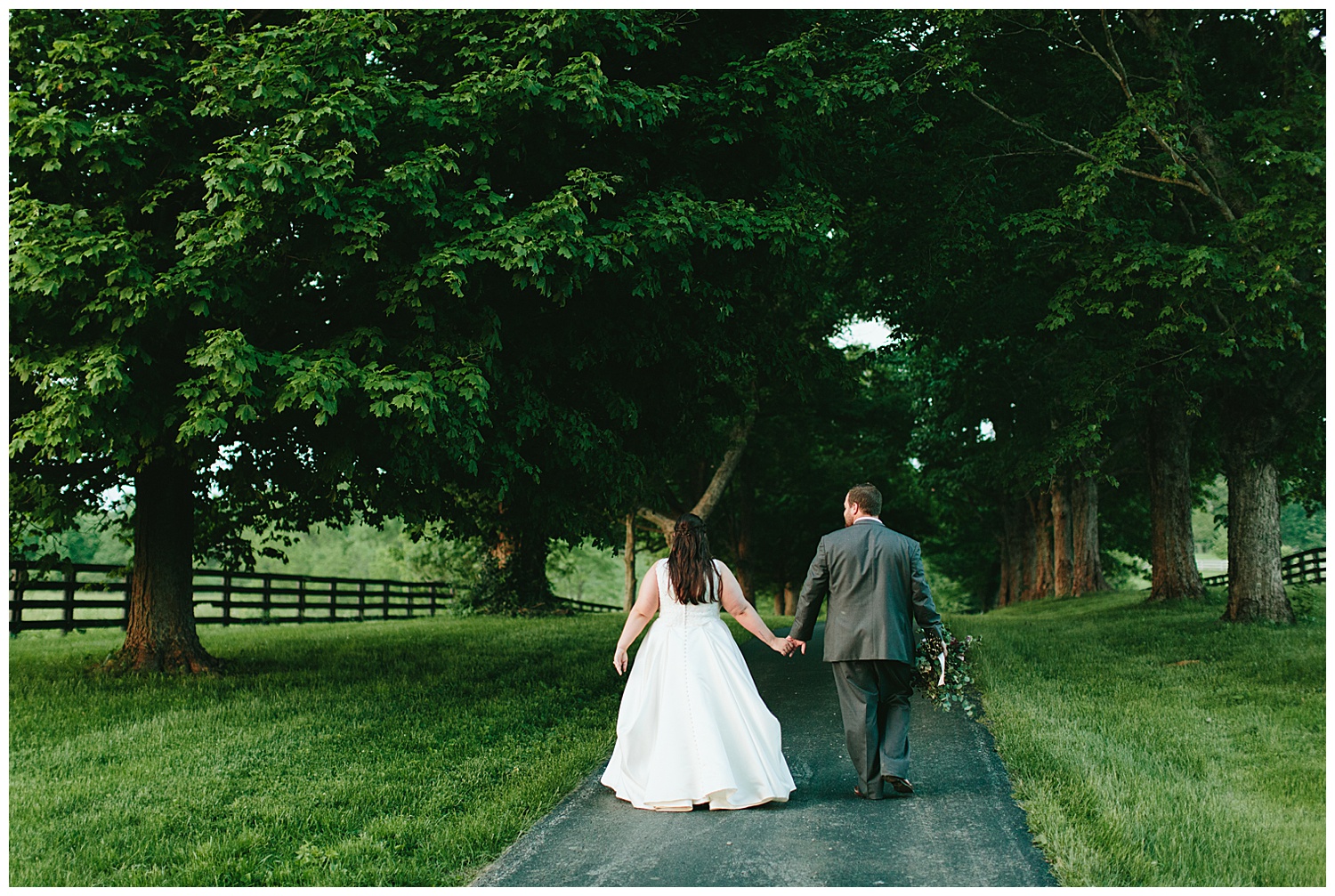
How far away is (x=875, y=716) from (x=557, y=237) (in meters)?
4.59

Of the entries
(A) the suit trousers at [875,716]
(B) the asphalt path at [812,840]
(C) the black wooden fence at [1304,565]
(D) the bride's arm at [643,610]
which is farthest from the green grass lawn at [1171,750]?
(C) the black wooden fence at [1304,565]

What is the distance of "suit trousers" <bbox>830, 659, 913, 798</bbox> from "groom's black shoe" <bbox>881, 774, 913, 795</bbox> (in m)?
0.02

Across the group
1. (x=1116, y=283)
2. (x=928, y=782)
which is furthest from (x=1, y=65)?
(x=1116, y=283)

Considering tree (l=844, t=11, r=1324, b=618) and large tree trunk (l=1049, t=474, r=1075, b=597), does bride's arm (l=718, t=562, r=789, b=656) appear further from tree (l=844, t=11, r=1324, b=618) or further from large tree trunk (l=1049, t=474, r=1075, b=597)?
large tree trunk (l=1049, t=474, r=1075, b=597)

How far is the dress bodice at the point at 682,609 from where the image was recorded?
6.71m

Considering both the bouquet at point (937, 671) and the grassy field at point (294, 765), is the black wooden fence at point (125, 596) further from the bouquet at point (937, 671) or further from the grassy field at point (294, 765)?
the bouquet at point (937, 671)

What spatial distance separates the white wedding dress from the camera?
6.25 m

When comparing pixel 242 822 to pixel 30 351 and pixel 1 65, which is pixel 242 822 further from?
pixel 1 65

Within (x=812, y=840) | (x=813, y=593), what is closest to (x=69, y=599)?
(x=813, y=593)

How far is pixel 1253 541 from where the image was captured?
1574cm

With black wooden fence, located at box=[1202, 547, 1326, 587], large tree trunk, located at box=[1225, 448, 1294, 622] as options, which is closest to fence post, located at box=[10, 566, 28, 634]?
large tree trunk, located at box=[1225, 448, 1294, 622]

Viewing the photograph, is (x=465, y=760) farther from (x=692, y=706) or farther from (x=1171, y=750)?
(x=1171, y=750)

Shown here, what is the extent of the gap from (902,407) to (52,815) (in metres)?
29.0

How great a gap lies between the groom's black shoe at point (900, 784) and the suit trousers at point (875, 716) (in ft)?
0.08
